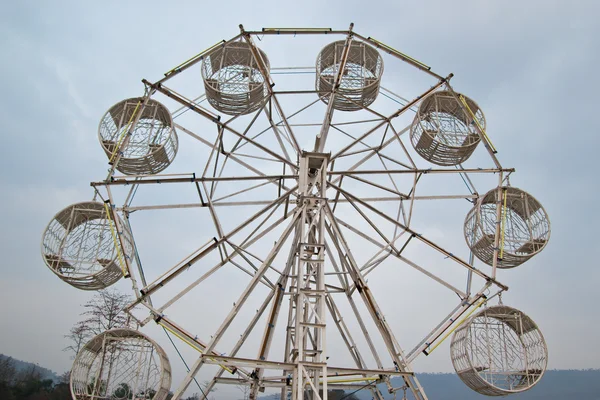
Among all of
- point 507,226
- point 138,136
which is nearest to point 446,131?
point 507,226

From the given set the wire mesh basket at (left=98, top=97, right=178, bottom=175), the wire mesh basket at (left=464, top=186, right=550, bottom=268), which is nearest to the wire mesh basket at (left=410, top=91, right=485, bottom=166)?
the wire mesh basket at (left=464, top=186, right=550, bottom=268)

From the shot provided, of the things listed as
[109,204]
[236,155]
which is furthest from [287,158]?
[109,204]

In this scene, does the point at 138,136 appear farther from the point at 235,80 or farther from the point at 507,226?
the point at 507,226

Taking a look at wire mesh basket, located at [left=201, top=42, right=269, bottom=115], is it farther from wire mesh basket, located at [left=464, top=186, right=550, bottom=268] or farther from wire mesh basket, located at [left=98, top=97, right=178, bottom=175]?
wire mesh basket, located at [left=464, top=186, right=550, bottom=268]

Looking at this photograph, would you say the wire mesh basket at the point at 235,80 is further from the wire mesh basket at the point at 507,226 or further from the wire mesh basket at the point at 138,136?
the wire mesh basket at the point at 507,226

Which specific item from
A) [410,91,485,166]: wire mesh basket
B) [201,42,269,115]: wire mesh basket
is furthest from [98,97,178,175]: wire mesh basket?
[410,91,485,166]: wire mesh basket

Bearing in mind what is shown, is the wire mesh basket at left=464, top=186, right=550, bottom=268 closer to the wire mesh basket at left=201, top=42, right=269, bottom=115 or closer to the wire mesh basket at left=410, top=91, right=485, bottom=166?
the wire mesh basket at left=410, top=91, right=485, bottom=166

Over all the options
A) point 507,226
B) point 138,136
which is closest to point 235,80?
point 138,136

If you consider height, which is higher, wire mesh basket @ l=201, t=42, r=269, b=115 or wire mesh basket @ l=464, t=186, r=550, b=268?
wire mesh basket @ l=201, t=42, r=269, b=115

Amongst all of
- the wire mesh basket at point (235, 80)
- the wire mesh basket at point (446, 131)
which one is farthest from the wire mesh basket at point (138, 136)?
the wire mesh basket at point (446, 131)

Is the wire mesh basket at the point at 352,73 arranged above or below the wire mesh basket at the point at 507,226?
above

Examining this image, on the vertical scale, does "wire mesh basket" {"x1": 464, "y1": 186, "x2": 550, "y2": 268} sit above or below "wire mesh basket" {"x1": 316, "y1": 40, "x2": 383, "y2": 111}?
Result: below

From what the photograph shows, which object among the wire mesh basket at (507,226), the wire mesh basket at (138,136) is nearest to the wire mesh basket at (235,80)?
the wire mesh basket at (138,136)

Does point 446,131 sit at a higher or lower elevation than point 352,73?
lower
